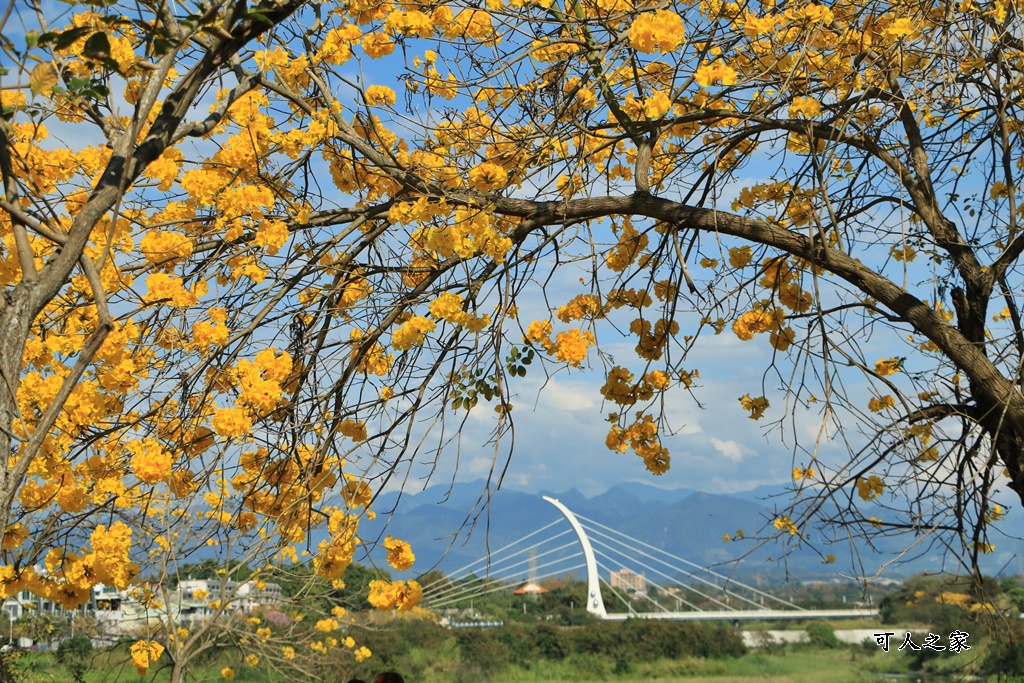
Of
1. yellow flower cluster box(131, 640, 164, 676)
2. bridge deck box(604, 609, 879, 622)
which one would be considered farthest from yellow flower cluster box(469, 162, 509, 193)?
bridge deck box(604, 609, 879, 622)

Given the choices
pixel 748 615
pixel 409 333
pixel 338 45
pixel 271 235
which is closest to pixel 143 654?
pixel 271 235

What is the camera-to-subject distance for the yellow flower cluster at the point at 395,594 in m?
2.30

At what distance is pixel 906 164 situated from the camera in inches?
124

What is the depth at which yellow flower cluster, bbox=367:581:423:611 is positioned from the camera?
2.30 metres

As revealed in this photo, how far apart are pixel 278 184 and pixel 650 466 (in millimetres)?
1463

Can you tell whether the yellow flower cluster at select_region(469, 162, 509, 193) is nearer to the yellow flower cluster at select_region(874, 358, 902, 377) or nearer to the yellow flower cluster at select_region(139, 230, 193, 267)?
the yellow flower cluster at select_region(139, 230, 193, 267)

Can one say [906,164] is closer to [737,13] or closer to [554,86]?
[737,13]

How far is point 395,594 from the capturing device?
2336 mm

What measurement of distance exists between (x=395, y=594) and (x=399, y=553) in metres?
0.12

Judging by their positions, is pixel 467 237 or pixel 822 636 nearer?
pixel 467 237

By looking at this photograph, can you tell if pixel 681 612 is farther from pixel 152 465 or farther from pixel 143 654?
pixel 152 465

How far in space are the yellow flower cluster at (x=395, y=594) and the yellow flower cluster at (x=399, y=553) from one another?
0.18 ft

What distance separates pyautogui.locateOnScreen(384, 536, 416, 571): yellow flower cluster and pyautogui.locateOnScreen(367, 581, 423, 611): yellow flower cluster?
0.18 feet

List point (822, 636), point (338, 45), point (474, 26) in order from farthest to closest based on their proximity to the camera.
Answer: point (822, 636), point (474, 26), point (338, 45)
